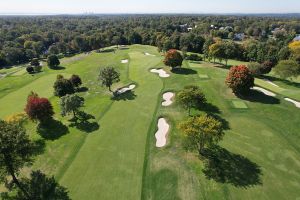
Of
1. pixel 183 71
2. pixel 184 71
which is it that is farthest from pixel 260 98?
pixel 183 71

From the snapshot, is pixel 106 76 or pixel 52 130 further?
pixel 106 76

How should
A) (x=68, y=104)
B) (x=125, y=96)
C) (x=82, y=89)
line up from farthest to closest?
(x=82, y=89) < (x=125, y=96) < (x=68, y=104)

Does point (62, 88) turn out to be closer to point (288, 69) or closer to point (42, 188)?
point (42, 188)

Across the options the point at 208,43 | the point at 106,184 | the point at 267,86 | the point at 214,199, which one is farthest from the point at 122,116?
the point at 208,43

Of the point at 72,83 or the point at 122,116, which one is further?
the point at 72,83

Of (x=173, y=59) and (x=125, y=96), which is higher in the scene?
(x=173, y=59)

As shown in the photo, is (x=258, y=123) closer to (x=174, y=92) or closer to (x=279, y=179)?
(x=279, y=179)
